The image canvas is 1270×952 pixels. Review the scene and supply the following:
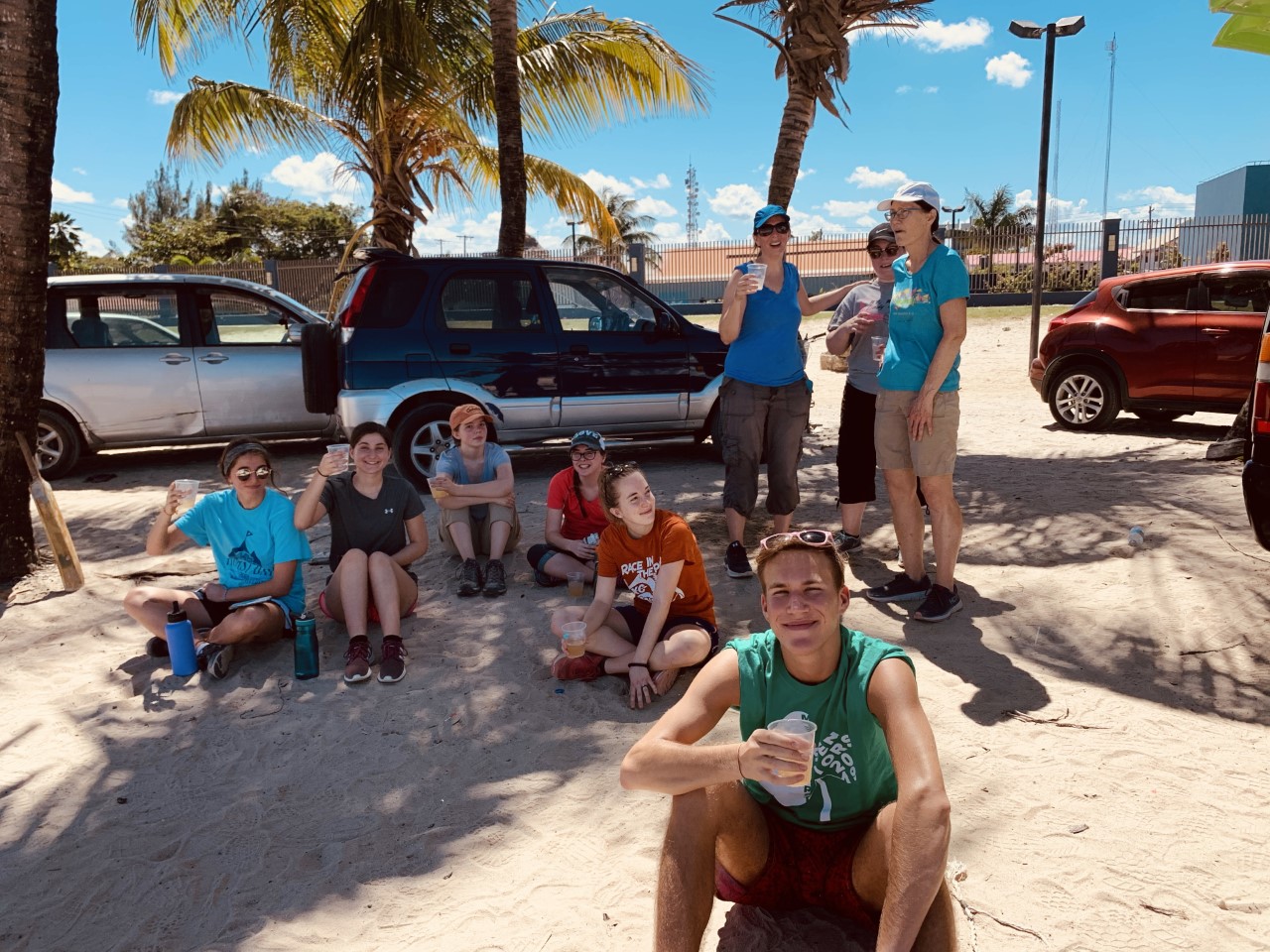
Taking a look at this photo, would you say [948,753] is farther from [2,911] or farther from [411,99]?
[411,99]

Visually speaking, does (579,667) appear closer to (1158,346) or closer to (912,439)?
(912,439)

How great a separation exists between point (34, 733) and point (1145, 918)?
4169mm

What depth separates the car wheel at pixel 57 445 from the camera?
8.55 metres

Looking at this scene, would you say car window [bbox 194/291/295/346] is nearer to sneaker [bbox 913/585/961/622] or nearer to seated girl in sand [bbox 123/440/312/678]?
seated girl in sand [bbox 123/440/312/678]

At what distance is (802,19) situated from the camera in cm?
867

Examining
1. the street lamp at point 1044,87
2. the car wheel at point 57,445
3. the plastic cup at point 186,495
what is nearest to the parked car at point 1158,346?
the street lamp at point 1044,87

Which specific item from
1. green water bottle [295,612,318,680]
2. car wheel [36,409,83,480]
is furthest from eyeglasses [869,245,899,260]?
car wheel [36,409,83,480]

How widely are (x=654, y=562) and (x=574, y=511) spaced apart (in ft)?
4.97

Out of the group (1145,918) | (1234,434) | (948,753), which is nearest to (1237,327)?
(1234,434)

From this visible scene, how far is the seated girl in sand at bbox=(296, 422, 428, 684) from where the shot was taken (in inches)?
179

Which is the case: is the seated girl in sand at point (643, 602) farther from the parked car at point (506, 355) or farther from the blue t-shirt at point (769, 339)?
the parked car at point (506, 355)

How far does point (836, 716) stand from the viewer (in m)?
2.36

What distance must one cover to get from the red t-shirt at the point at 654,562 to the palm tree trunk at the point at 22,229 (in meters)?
3.87

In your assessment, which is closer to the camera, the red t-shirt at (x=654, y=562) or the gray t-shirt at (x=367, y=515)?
the red t-shirt at (x=654, y=562)
